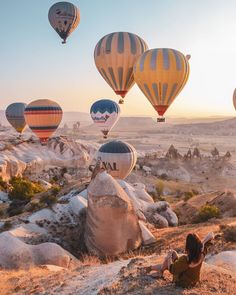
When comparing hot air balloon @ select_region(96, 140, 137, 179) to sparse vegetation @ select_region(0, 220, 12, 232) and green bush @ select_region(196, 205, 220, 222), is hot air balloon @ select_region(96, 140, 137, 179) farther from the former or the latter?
sparse vegetation @ select_region(0, 220, 12, 232)

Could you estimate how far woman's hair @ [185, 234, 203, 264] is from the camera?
6715 millimetres

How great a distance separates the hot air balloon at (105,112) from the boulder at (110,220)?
17.3m

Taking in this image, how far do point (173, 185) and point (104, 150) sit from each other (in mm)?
13703

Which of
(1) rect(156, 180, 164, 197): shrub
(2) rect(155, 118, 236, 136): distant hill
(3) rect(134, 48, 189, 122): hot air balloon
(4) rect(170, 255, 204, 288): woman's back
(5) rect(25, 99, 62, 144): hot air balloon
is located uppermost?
(3) rect(134, 48, 189, 122): hot air balloon

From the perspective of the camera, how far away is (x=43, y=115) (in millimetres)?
34219

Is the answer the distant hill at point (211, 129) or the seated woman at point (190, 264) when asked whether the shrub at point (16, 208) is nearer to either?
the seated woman at point (190, 264)

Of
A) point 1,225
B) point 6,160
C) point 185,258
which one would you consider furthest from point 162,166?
point 185,258

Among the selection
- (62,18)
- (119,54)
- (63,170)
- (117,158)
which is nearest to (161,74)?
(119,54)

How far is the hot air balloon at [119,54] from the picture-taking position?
70.9 ft

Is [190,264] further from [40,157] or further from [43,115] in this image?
[40,157]

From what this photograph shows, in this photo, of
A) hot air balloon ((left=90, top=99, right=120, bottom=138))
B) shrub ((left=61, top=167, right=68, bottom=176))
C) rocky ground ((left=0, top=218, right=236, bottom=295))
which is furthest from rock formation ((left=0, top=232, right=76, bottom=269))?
shrub ((left=61, top=167, right=68, bottom=176))

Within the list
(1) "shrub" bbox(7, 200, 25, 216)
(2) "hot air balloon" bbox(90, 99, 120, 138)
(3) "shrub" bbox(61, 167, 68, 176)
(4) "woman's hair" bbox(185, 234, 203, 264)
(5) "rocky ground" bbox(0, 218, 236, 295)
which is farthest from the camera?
(3) "shrub" bbox(61, 167, 68, 176)

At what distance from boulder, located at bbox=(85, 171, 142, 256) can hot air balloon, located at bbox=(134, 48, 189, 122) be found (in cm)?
703

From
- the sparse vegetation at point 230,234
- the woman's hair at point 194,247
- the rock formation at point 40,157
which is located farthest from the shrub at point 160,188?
the woman's hair at point 194,247
